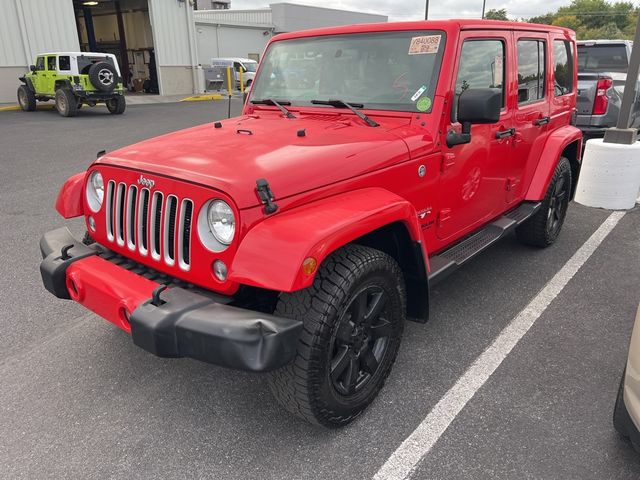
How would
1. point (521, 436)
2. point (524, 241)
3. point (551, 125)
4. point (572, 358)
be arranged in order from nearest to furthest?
point (521, 436), point (572, 358), point (551, 125), point (524, 241)

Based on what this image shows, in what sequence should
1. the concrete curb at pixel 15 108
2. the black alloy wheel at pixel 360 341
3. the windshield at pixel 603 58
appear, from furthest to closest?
the concrete curb at pixel 15 108 → the windshield at pixel 603 58 → the black alloy wheel at pixel 360 341

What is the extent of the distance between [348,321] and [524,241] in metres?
2.96

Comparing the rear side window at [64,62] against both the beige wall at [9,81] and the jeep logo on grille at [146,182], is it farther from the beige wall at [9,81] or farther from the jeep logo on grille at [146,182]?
the jeep logo on grille at [146,182]

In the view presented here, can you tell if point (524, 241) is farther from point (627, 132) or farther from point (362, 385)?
point (362, 385)

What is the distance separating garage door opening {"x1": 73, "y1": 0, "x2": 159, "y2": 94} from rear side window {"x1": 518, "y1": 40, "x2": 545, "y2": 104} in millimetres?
22472

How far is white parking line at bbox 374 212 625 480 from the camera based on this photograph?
226cm

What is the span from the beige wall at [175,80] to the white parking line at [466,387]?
2168 cm

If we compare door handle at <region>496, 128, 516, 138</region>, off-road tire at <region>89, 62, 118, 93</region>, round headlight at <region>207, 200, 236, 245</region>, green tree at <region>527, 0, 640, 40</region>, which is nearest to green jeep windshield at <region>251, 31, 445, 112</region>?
door handle at <region>496, 128, 516, 138</region>

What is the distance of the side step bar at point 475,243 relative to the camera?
3.03 m

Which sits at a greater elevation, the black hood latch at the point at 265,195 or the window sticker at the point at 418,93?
the window sticker at the point at 418,93

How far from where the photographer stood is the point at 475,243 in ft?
11.5

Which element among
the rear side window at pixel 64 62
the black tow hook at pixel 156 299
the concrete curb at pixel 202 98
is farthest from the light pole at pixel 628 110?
the concrete curb at pixel 202 98

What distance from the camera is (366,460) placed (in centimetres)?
228

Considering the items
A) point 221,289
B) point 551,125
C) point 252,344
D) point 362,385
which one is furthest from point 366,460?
point 551,125
